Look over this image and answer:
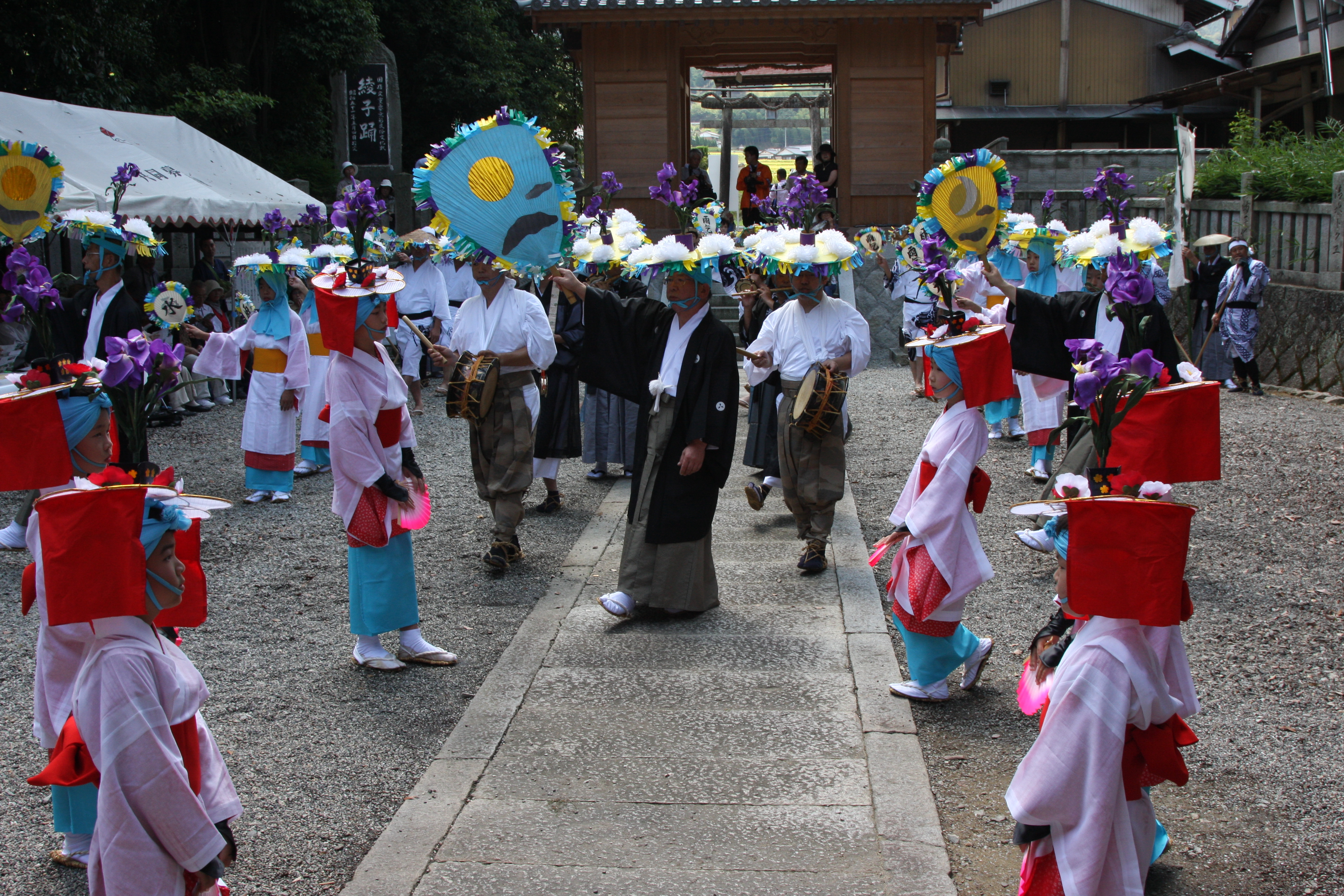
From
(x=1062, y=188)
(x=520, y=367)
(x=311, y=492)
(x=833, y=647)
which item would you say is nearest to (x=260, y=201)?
(x=311, y=492)

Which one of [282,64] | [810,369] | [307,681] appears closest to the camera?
[307,681]

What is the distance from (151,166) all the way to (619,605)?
9475 millimetres

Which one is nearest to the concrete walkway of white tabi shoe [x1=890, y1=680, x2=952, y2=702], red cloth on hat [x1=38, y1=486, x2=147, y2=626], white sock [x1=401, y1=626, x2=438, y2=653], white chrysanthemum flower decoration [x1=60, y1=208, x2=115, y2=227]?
white tabi shoe [x1=890, y1=680, x2=952, y2=702]

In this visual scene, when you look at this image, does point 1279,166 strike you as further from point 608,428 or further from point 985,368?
point 985,368

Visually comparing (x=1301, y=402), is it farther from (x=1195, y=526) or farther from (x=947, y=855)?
(x=947, y=855)

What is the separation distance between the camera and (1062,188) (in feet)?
57.0

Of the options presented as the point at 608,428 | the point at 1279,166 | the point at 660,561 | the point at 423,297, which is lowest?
the point at 660,561

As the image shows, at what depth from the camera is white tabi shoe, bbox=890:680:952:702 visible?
4297 millimetres

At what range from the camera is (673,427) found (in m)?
5.29

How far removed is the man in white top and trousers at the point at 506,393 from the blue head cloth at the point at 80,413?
117 inches

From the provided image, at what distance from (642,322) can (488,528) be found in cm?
250

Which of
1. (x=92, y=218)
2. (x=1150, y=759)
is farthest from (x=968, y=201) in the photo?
(x=92, y=218)

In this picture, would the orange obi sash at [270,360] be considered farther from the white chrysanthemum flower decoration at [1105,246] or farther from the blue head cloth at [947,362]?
the white chrysanthemum flower decoration at [1105,246]
